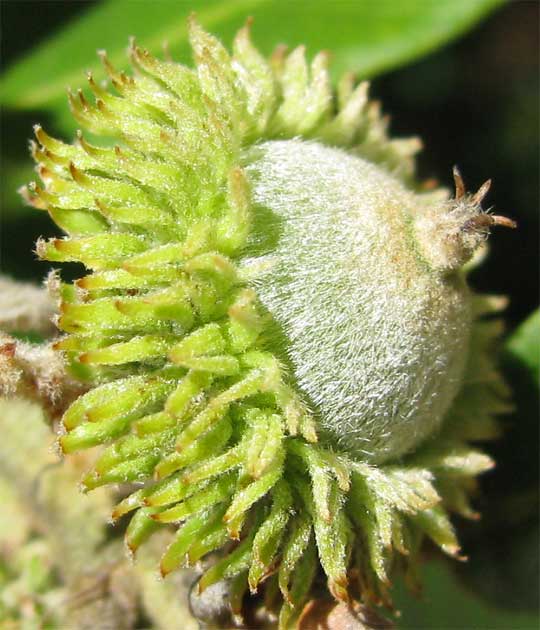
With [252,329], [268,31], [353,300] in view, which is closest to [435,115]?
[268,31]

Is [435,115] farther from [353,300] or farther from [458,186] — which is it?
[353,300]

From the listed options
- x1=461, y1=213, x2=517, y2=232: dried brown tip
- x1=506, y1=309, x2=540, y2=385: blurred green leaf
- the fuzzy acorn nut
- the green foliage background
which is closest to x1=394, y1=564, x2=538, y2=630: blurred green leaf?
the green foliage background

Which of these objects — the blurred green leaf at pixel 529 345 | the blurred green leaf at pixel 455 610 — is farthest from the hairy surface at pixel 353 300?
the blurred green leaf at pixel 455 610

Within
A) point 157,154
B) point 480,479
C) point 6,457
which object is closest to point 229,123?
point 157,154

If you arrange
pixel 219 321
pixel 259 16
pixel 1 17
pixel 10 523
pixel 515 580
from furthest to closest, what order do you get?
pixel 1 17, pixel 259 16, pixel 515 580, pixel 10 523, pixel 219 321

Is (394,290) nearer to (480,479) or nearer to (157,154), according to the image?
(157,154)

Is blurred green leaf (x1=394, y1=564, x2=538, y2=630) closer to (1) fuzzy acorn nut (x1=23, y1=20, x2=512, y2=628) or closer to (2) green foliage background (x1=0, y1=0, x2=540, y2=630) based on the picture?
(2) green foliage background (x1=0, y1=0, x2=540, y2=630)

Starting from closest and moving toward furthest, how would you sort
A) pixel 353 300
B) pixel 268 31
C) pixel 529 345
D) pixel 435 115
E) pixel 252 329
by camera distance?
pixel 252 329
pixel 353 300
pixel 529 345
pixel 268 31
pixel 435 115
